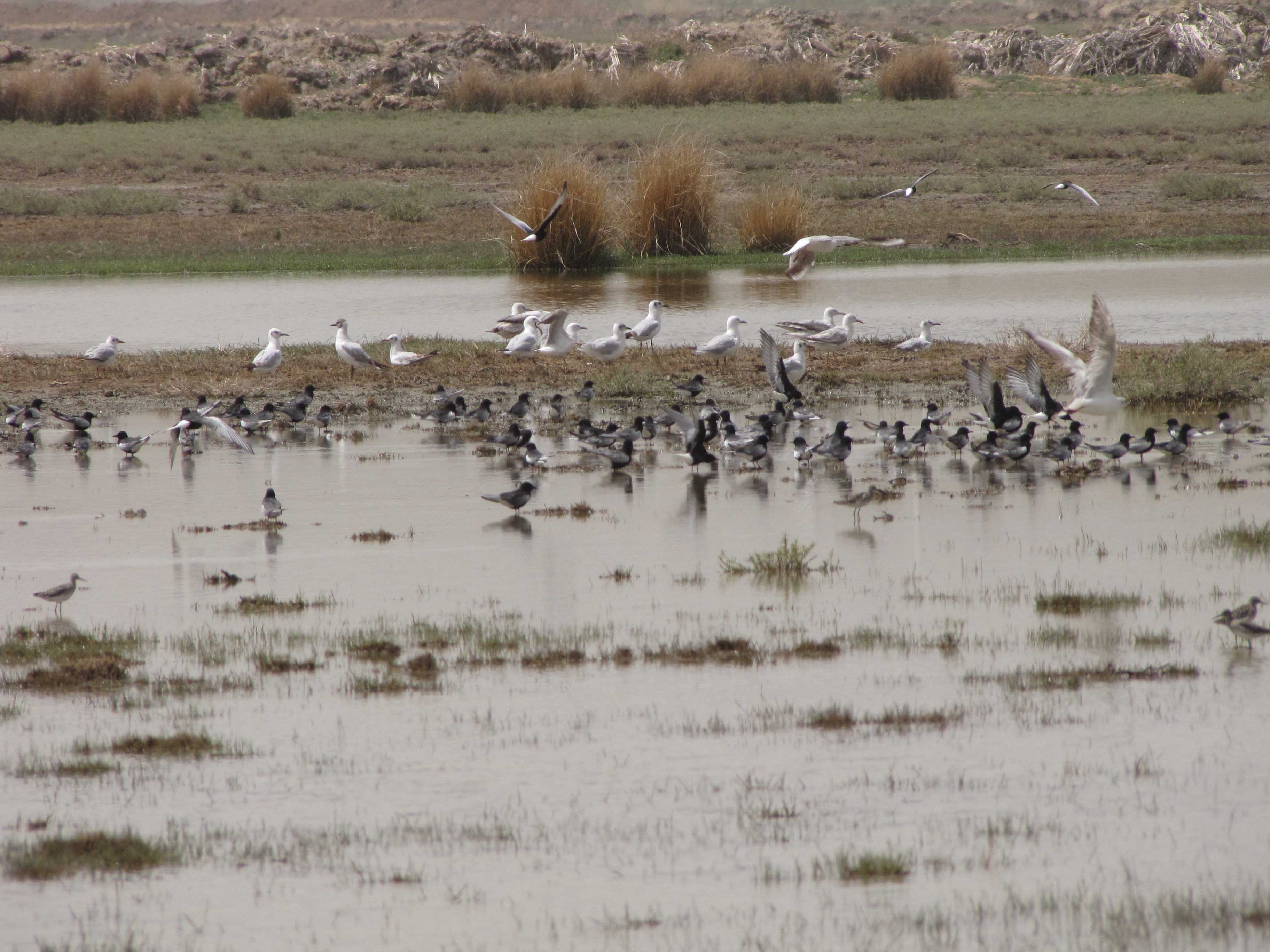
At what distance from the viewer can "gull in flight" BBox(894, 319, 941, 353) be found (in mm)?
21141

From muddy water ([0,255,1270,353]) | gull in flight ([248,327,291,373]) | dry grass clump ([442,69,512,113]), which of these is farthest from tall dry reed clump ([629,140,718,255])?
dry grass clump ([442,69,512,113])

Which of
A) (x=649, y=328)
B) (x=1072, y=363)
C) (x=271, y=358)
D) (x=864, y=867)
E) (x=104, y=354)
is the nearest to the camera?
(x=864, y=867)

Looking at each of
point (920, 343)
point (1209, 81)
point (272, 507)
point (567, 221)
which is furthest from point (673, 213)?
point (1209, 81)

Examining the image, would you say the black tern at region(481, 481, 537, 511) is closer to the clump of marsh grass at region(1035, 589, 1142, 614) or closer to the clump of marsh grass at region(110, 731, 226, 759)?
the clump of marsh grass at region(1035, 589, 1142, 614)

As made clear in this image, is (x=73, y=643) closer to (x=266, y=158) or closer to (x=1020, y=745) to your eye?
(x=1020, y=745)

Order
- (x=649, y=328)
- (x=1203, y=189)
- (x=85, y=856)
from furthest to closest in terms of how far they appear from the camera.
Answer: (x=1203, y=189) → (x=649, y=328) → (x=85, y=856)

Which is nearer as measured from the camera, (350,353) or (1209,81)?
(350,353)

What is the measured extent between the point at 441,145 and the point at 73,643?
4248 centimetres

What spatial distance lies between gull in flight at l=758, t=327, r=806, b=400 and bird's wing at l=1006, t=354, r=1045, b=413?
228 centimetres

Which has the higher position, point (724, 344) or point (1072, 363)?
point (1072, 363)

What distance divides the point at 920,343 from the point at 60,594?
43.3ft

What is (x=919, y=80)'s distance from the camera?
64750mm

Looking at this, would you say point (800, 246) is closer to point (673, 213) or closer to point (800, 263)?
point (800, 263)

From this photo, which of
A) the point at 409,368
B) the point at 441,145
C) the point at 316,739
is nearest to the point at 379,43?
the point at 441,145
